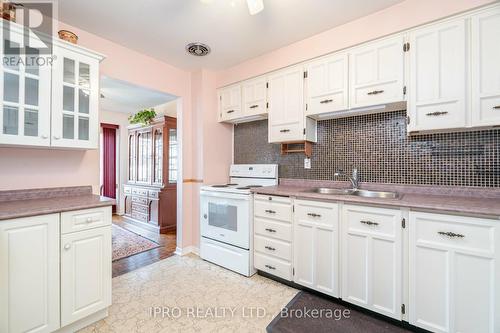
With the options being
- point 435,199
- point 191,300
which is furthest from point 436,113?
point 191,300

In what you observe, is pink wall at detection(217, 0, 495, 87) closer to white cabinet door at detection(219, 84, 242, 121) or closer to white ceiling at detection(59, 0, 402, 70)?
white ceiling at detection(59, 0, 402, 70)

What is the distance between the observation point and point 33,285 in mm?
1403

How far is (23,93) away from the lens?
1615 millimetres

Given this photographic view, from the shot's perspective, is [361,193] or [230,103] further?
[230,103]

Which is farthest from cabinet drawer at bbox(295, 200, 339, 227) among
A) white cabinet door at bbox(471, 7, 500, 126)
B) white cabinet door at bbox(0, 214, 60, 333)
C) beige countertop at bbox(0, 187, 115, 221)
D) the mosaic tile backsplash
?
white cabinet door at bbox(0, 214, 60, 333)

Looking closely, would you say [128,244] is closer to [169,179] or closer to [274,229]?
[169,179]

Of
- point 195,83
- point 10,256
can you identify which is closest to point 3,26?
point 10,256

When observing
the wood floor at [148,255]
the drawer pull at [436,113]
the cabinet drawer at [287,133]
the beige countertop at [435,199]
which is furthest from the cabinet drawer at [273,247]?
the drawer pull at [436,113]

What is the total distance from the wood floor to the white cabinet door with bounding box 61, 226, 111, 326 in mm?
882

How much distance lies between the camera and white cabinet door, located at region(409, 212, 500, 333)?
1.32 m

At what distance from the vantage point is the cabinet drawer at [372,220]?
1.63 m

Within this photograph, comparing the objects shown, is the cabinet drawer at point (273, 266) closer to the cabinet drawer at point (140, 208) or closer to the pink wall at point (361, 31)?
the pink wall at point (361, 31)

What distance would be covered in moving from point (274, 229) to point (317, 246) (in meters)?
0.46

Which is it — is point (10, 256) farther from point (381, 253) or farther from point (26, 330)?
point (381, 253)
